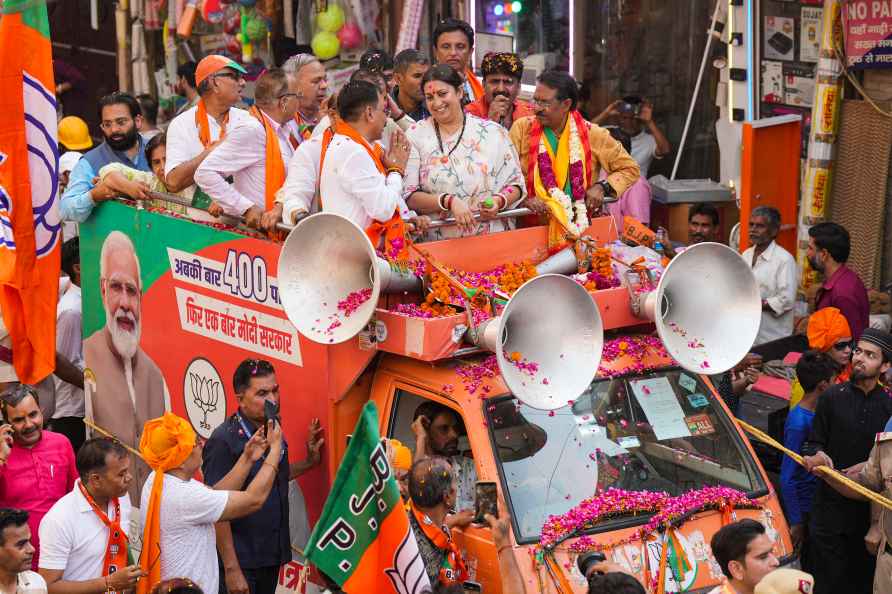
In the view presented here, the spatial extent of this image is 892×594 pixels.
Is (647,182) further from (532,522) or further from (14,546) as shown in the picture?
(14,546)

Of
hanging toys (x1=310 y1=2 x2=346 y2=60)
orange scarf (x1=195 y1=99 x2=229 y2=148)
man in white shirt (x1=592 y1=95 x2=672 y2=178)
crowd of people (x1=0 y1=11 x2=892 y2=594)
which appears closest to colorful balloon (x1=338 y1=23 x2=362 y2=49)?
hanging toys (x1=310 y1=2 x2=346 y2=60)

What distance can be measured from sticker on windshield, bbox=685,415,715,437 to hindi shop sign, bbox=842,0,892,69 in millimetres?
4719

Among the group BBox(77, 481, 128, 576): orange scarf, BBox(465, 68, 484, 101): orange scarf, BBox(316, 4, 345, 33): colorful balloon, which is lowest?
BBox(77, 481, 128, 576): orange scarf

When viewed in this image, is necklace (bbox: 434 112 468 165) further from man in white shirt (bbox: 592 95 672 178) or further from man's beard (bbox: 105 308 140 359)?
Answer: man in white shirt (bbox: 592 95 672 178)

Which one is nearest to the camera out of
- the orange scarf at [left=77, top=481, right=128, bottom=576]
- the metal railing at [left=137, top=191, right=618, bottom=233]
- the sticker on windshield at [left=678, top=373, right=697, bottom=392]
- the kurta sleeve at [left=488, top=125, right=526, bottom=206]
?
the orange scarf at [left=77, top=481, right=128, bottom=576]

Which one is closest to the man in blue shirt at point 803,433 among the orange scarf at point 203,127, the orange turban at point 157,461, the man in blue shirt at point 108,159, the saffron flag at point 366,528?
the saffron flag at point 366,528

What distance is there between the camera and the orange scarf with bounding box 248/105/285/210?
24.8 feet

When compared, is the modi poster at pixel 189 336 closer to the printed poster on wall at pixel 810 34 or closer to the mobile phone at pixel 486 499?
the mobile phone at pixel 486 499

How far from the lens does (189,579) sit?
19.5ft

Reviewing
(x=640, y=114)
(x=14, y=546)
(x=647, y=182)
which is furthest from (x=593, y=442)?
(x=640, y=114)

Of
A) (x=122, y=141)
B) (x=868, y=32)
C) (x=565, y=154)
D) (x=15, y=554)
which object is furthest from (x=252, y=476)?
(x=868, y=32)

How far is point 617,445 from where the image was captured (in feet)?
20.4

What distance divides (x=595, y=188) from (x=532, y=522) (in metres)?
2.34

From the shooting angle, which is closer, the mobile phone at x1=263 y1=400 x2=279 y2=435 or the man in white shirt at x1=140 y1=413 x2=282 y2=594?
the man in white shirt at x1=140 y1=413 x2=282 y2=594
